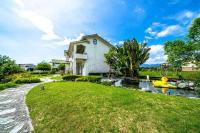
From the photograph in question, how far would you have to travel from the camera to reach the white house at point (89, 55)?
27.5 metres

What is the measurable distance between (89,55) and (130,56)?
8.96 metres

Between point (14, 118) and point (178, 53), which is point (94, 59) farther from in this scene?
point (14, 118)

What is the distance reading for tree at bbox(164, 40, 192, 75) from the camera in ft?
85.2

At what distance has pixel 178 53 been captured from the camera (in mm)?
26938

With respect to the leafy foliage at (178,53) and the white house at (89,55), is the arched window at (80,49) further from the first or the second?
the leafy foliage at (178,53)

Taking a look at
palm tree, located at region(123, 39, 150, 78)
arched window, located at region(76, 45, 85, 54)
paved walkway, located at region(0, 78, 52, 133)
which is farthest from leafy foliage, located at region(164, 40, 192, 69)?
paved walkway, located at region(0, 78, 52, 133)

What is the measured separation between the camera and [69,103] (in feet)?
24.7

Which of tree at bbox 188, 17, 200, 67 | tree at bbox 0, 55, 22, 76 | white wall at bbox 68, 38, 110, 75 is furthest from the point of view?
white wall at bbox 68, 38, 110, 75

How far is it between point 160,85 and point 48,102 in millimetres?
14237

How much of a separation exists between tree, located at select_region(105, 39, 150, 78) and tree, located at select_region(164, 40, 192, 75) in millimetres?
6211

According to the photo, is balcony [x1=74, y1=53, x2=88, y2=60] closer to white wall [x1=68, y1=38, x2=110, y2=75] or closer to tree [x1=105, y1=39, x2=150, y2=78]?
white wall [x1=68, y1=38, x2=110, y2=75]

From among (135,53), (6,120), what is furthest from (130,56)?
(6,120)

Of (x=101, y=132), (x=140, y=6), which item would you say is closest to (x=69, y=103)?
(x=101, y=132)

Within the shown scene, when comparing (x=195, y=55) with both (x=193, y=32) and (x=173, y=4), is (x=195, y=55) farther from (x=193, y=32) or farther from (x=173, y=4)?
(x=173, y=4)
